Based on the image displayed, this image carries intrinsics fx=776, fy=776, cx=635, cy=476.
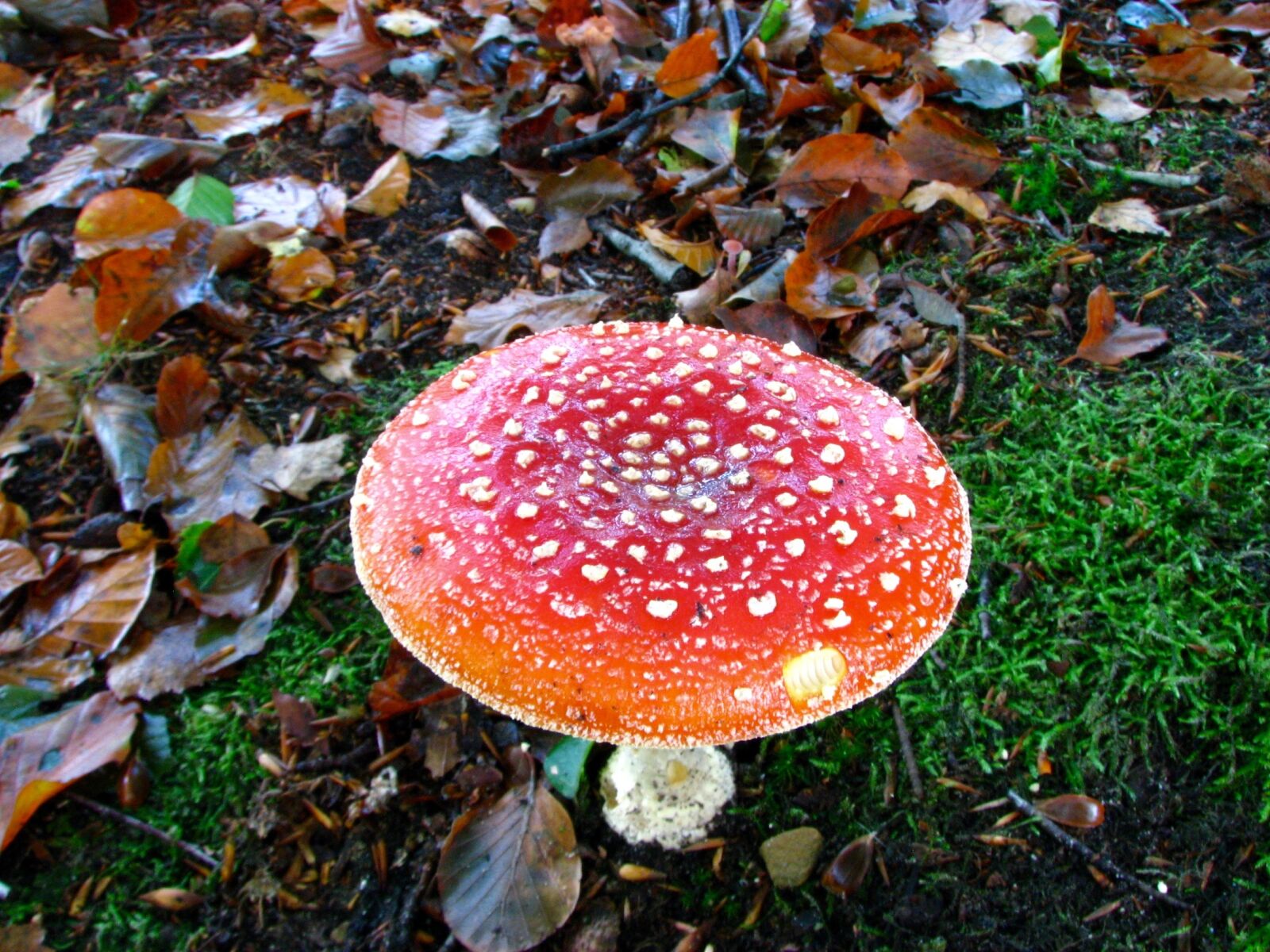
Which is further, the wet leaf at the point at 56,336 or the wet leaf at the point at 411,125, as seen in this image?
the wet leaf at the point at 411,125

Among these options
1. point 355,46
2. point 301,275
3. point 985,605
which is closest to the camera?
point 985,605

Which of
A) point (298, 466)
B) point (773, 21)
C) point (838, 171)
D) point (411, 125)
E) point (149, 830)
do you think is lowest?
point (149, 830)

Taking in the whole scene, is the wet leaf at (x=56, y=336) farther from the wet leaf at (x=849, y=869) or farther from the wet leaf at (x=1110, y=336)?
the wet leaf at (x=1110, y=336)

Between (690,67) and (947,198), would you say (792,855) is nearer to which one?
(947,198)

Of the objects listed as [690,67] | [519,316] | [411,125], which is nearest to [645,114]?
[690,67]

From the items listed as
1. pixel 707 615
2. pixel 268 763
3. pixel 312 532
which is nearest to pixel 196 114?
pixel 312 532

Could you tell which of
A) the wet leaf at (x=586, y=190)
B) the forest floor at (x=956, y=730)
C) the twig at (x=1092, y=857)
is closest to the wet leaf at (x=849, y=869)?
the forest floor at (x=956, y=730)
